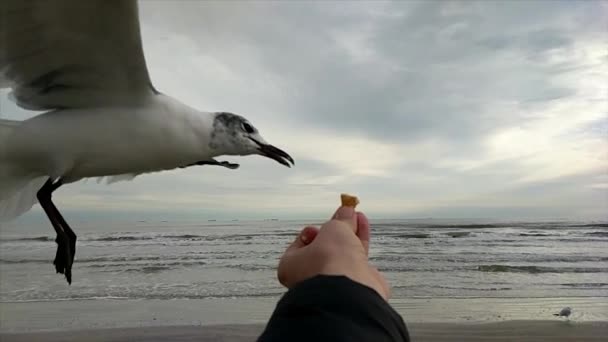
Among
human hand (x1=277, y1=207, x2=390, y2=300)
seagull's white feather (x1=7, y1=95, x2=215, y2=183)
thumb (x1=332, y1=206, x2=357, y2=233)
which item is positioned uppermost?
seagull's white feather (x1=7, y1=95, x2=215, y2=183)

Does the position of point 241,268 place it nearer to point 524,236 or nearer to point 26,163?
point 26,163

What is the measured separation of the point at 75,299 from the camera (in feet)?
22.5

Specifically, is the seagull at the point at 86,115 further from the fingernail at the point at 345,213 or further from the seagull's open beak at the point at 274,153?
the fingernail at the point at 345,213

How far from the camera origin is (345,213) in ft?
3.35

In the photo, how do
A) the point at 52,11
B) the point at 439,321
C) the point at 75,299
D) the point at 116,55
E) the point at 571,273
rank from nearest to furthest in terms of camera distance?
the point at 52,11 → the point at 116,55 → the point at 439,321 → the point at 75,299 → the point at 571,273

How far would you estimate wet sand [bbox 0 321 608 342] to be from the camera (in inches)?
187

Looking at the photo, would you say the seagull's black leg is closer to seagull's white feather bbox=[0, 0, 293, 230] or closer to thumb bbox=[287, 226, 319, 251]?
seagull's white feather bbox=[0, 0, 293, 230]

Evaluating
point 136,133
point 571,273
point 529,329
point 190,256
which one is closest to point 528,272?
point 571,273

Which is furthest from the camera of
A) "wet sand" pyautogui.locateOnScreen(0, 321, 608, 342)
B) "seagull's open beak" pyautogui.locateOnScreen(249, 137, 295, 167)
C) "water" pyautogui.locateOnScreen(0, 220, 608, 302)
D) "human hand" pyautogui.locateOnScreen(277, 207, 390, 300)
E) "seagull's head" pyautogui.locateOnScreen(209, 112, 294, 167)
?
"water" pyautogui.locateOnScreen(0, 220, 608, 302)

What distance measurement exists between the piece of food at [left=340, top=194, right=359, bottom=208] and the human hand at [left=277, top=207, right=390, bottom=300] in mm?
78

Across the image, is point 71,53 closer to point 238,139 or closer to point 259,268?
point 238,139

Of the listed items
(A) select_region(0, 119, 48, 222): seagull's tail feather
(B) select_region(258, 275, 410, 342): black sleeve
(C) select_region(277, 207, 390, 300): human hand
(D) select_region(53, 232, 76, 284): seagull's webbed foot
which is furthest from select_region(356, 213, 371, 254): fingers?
(A) select_region(0, 119, 48, 222): seagull's tail feather

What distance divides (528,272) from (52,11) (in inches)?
339

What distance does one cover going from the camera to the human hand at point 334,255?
82 cm
